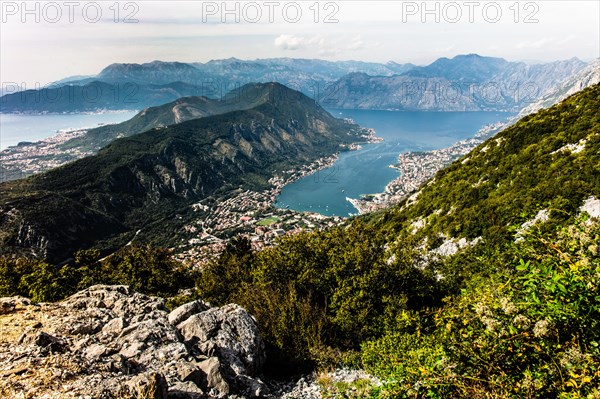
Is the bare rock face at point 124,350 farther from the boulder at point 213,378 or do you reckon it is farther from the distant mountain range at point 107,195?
the distant mountain range at point 107,195

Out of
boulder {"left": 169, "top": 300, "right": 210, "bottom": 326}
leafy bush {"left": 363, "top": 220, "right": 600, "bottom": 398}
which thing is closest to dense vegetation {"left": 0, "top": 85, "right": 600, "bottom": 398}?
leafy bush {"left": 363, "top": 220, "right": 600, "bottom": 398}

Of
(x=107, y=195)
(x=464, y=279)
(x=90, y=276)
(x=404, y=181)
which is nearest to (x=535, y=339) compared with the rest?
(x=464, y=279)

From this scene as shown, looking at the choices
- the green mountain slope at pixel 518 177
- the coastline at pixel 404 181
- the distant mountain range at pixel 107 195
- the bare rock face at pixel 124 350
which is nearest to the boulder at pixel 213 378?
the bare rock face at pixel 124 350

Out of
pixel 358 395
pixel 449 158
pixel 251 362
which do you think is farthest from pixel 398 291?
pixel 449 158

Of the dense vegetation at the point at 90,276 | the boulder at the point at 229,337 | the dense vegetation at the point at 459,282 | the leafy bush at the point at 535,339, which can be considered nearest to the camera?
the leafy bush at the point at 535,339

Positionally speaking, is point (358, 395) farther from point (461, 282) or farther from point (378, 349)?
point (461, 282)
